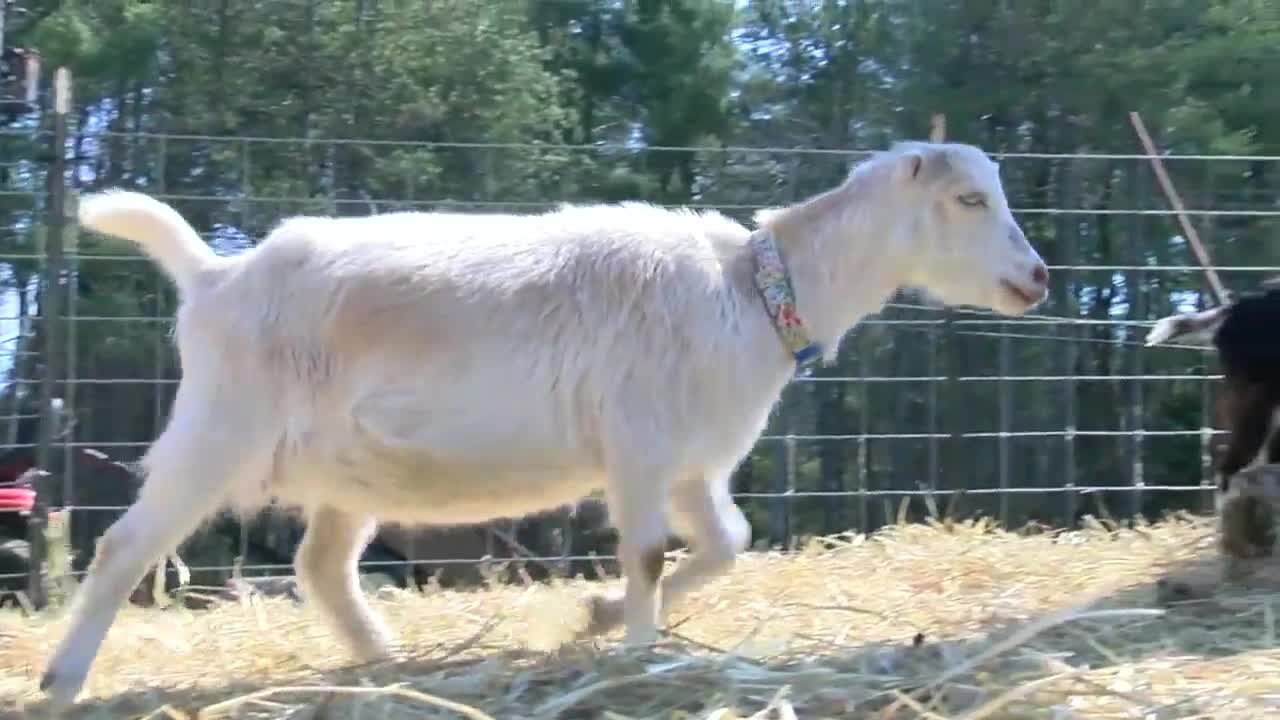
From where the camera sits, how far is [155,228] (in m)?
4.25

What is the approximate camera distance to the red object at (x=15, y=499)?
6.98 metres

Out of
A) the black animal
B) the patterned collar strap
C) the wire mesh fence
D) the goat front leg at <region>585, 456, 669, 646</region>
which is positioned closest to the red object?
the wire mesh fence

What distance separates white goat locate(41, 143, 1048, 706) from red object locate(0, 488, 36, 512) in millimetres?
3152

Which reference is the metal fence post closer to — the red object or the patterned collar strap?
the red object

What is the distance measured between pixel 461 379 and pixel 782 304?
938 mm

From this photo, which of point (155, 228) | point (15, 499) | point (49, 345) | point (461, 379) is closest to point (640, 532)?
point (461, 379)

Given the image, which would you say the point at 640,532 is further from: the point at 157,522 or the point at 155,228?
the point at 155,228

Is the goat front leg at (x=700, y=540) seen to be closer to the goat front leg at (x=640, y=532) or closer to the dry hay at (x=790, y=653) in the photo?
the dry hay at (x=790, y=653)

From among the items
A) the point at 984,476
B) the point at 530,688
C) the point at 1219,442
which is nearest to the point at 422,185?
the point at 984,476

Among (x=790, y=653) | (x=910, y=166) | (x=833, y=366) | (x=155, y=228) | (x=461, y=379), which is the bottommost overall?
(x=790, y=653)

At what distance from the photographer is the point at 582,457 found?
4117 mm

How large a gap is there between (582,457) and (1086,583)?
2023 mm

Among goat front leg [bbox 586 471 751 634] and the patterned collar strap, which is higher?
the patterned collar strap

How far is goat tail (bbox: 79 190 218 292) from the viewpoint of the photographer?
423cm
